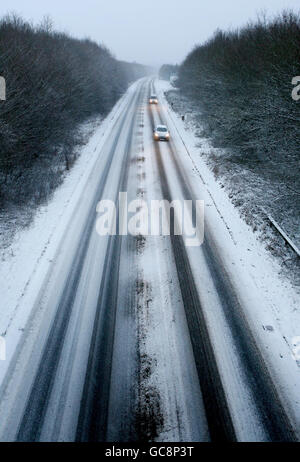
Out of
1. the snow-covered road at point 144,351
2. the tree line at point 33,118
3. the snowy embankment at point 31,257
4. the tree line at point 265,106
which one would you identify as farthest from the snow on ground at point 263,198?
the tree line at point 33,118

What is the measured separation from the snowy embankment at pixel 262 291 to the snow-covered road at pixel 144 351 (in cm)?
5

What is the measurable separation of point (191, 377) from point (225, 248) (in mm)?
5733

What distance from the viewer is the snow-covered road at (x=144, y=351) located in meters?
5.28

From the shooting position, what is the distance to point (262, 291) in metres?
8.58

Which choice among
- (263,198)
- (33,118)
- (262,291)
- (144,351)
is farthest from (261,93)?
(144,351)

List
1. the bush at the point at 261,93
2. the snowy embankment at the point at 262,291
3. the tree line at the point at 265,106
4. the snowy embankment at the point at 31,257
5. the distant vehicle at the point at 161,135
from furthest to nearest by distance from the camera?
the distant vehicle at the point at 161,135
the bush at the point at 261,93
the tree line at the point at 265,106
the snowy embankment at the point at 31,257
the snowy embankment at the point at 262,291

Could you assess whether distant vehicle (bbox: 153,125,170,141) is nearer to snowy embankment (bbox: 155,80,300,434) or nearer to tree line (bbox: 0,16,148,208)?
tree line (bbox: 0,16,148,208)

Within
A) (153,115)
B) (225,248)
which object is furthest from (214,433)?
(153,115)

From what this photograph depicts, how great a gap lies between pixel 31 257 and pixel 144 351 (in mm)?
5838

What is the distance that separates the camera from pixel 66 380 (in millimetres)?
5965

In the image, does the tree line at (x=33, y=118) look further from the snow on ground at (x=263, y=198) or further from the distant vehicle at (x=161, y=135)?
the snow on ground at (x=263, y=198)

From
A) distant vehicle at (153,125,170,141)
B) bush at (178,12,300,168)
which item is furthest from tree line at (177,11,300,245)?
distant vehicle at (153,125,170,141)
